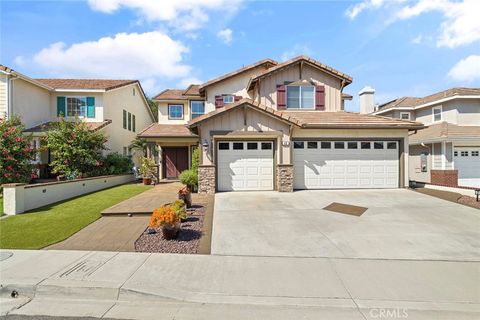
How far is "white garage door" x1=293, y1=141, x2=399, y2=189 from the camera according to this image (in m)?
12.2

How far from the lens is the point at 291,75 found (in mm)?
13906

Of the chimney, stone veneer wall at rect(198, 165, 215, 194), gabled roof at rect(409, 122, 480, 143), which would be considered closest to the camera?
stone veneer wall at rect(198, 165, 215, 194)

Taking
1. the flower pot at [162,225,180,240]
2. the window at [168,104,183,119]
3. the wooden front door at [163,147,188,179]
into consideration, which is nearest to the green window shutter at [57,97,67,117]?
the window at [168,104,183,119]

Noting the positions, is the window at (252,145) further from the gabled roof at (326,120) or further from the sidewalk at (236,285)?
the sidewalk at (236,285)

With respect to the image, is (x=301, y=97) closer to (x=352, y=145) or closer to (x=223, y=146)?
(x=352, y=145)

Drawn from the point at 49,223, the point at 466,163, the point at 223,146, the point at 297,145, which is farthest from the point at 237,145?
the point at 466,163

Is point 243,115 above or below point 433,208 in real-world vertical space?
above

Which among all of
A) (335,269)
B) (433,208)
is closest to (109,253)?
(335,269)

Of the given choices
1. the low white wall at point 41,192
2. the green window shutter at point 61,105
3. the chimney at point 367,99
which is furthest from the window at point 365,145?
the green window shutter at point 61,105

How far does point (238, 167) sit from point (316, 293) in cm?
840

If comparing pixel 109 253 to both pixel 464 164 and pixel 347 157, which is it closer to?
pixel 347 157

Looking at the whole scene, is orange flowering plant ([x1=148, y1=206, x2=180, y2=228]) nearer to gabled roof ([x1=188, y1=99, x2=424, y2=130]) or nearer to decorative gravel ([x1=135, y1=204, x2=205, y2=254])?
decorative gravel ([x1=135, y1=204, x2=205, y2=254])

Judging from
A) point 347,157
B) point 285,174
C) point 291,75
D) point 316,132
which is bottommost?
point 285,174

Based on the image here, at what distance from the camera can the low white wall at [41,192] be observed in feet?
25.2
